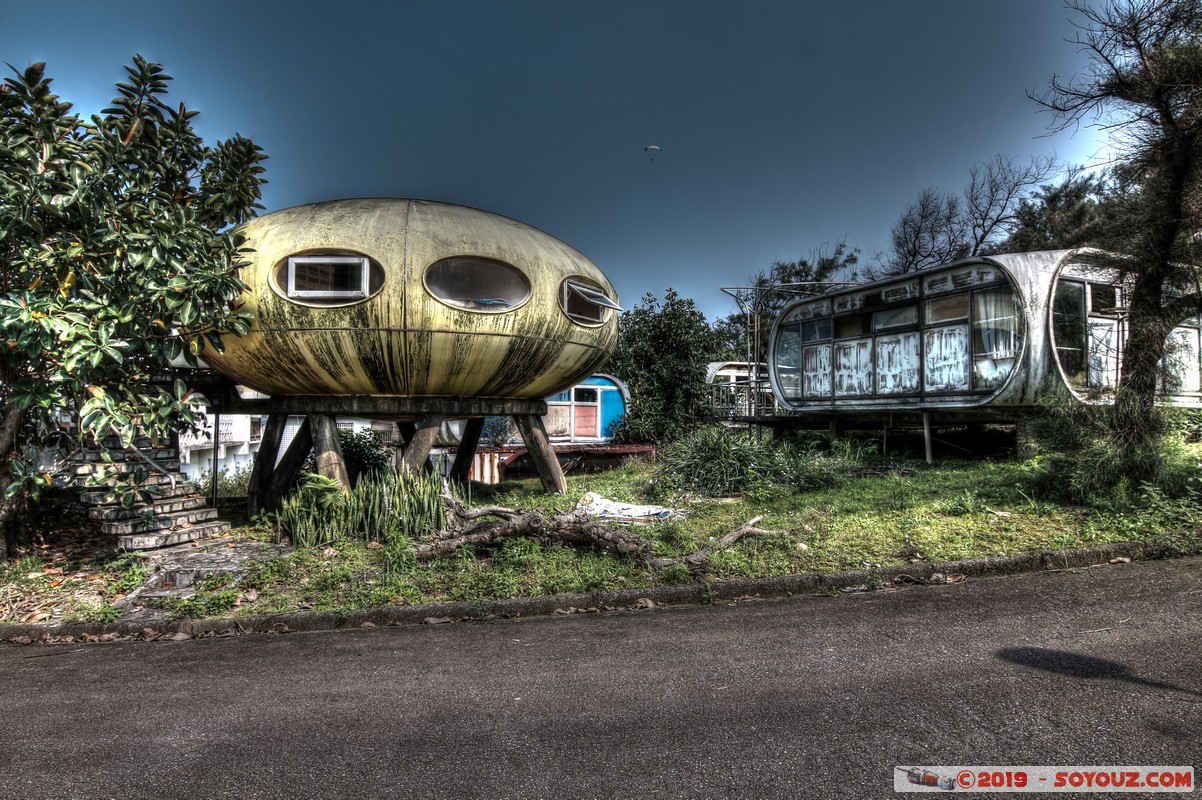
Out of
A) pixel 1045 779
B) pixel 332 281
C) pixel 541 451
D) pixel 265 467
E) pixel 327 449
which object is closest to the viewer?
pixel 1045 779

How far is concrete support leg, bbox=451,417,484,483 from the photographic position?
12.5m

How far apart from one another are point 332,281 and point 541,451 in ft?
13.2

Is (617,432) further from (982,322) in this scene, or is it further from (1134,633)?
(1134,633)

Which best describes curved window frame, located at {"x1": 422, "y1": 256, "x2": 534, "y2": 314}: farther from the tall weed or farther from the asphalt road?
the asphalt road

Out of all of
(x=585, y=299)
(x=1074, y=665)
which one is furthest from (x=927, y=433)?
(x=1074, y=665)

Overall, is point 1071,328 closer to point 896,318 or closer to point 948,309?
point 948,309

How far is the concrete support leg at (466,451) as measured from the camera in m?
12.5

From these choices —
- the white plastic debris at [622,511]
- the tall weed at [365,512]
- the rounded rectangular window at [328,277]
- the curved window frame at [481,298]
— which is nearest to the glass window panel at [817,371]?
the white plastic debris at [622,511]

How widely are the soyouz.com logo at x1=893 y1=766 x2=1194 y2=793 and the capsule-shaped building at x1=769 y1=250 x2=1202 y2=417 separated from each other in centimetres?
749

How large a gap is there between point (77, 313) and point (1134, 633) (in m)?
8.60

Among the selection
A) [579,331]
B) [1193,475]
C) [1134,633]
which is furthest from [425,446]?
[1193,475]

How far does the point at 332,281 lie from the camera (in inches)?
324

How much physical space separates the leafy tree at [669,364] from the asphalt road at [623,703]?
50.1ft

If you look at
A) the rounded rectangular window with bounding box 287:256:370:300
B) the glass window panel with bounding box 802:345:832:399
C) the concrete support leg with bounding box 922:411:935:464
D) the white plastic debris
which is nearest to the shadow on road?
the white plastic debris
